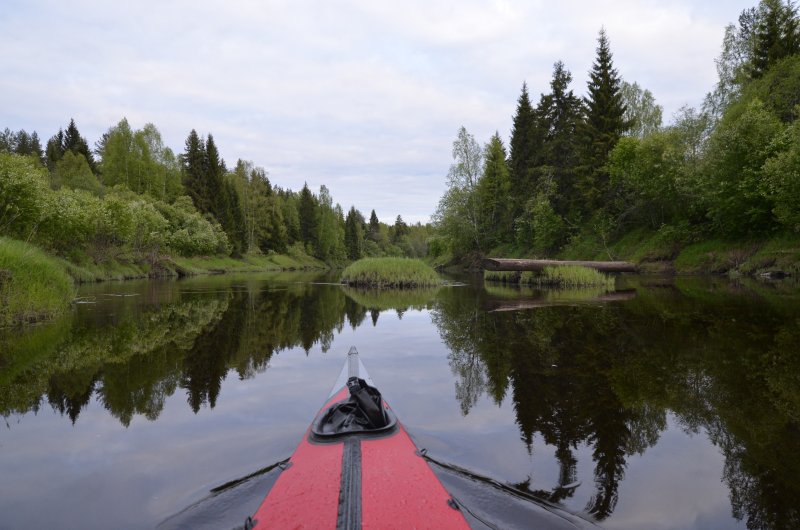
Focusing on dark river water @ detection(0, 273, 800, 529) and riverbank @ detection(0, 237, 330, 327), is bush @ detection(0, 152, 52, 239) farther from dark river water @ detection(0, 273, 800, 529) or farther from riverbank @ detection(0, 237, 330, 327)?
dark river water @ detection(0, 273, 800, 529)

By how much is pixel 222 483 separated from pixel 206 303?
13.6 metres

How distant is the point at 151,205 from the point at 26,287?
27613 mm

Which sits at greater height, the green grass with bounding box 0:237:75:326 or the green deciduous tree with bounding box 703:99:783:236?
the green deciduous tree with bounding box 703:99:783:236

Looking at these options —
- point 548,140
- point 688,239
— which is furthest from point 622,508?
point 548,140

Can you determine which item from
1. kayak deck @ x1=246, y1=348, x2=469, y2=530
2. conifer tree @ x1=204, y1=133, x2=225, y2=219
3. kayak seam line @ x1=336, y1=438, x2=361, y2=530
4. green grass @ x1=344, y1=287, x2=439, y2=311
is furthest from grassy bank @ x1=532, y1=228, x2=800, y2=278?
conifer tree @ x1=204, y1=133, x2=225, y2=219

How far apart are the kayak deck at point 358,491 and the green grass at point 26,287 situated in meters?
10.2

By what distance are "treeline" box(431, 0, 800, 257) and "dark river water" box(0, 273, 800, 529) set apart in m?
15.2

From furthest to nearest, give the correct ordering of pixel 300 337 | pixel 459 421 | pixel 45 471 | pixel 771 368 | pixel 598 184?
pixel 598 184
pixel 300 337
pixel 771 368
pixel 459 421
pixel 45 471

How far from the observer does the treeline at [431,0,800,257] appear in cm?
2216

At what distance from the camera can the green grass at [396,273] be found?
22.7 m

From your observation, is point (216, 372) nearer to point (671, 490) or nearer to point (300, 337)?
point (300, 337)

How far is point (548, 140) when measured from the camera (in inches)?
1583

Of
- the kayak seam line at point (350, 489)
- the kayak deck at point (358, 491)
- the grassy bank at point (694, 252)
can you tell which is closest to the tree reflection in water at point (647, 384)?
the kayak deck at point (358, 491)

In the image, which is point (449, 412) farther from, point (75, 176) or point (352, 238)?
point (352, 238)
